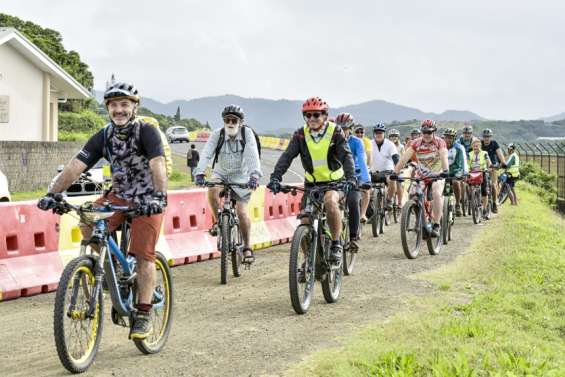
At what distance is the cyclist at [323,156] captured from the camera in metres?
9.20

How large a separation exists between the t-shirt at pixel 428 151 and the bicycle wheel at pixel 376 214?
3.18 meters

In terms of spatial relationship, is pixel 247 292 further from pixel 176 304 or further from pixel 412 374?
pixel 412 374

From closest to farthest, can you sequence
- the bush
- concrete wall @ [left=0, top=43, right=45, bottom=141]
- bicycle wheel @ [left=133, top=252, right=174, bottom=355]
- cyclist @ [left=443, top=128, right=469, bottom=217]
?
bicycle wheel @ [left=133, top=252, right=174, bottom=355] → cyclist @ [left=443, top=128, right=469, bottom=217] → concrete wall @ [left=0, top=43, right=45, bottom=141] → the bush

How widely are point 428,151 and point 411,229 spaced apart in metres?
1.60

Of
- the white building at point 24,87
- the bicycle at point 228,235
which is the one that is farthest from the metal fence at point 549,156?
the bicycle at point 228,235

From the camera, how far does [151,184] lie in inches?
261

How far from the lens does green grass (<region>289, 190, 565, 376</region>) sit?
6.02 metres

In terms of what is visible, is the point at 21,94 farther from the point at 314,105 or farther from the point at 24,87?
the point at 314,105

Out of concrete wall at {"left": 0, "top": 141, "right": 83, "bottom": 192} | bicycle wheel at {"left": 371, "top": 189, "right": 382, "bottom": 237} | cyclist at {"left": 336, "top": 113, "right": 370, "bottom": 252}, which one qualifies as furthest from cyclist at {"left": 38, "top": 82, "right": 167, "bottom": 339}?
concrete wall at {"left": 0, "top": 141, "right": 83, "bottom": 192}

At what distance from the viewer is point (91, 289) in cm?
605

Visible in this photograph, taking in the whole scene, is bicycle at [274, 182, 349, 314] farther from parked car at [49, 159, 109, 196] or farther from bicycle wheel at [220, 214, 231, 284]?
parked car at [49, 159, 109, 196]

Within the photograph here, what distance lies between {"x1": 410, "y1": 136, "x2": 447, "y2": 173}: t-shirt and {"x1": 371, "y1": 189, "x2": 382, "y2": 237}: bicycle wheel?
318 cm

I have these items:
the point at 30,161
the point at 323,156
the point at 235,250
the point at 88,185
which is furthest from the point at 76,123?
the point at 323,156

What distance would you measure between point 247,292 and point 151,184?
3.70 m
